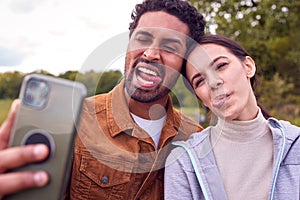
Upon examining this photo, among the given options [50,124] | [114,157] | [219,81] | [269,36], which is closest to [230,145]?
[219,81]

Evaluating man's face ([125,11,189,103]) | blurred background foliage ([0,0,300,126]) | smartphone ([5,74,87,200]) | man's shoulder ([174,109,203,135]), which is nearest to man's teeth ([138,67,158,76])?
man's face ([125,11,189,103])

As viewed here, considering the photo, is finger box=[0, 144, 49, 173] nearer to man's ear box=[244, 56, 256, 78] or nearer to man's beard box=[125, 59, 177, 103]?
Answer: man's beard box=[125, 59, 177, 103]

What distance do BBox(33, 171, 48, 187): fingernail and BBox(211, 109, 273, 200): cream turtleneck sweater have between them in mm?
412

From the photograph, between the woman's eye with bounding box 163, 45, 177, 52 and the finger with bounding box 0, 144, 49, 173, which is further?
the woman's eye with bounding box 163, 45, 177, 52

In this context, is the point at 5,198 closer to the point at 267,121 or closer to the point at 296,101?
the point at 267,121

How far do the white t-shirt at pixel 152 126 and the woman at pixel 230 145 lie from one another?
45 mm

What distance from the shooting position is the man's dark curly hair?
2.70 feet

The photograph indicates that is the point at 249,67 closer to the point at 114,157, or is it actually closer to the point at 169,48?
the point at 169,48

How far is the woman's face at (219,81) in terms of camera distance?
0.81 m

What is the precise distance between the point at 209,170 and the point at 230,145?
0.32 ft

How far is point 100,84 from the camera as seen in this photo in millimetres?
732

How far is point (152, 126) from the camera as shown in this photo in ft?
2.75

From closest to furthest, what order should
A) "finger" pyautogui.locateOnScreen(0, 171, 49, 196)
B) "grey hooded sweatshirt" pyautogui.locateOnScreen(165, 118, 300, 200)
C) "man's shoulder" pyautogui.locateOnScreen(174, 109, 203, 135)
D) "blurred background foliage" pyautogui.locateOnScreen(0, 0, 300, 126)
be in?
"finger" pyautogui.locateOnScreen(0, 171, 49, 196) → "grey hooded sweatshirt" pyautogui.locateOnScreen(165, 118, 300, 200) → "man's shoulder" pyautogui.locateOnScreen(174, 109, 203, 135) → "blurred background foliage" pyautogui.locateOnScreen(0, 0, 300, 126)

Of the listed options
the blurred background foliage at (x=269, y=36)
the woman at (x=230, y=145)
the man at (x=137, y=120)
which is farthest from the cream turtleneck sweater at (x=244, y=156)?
the blurred background foliage at (x=269, y=36)
